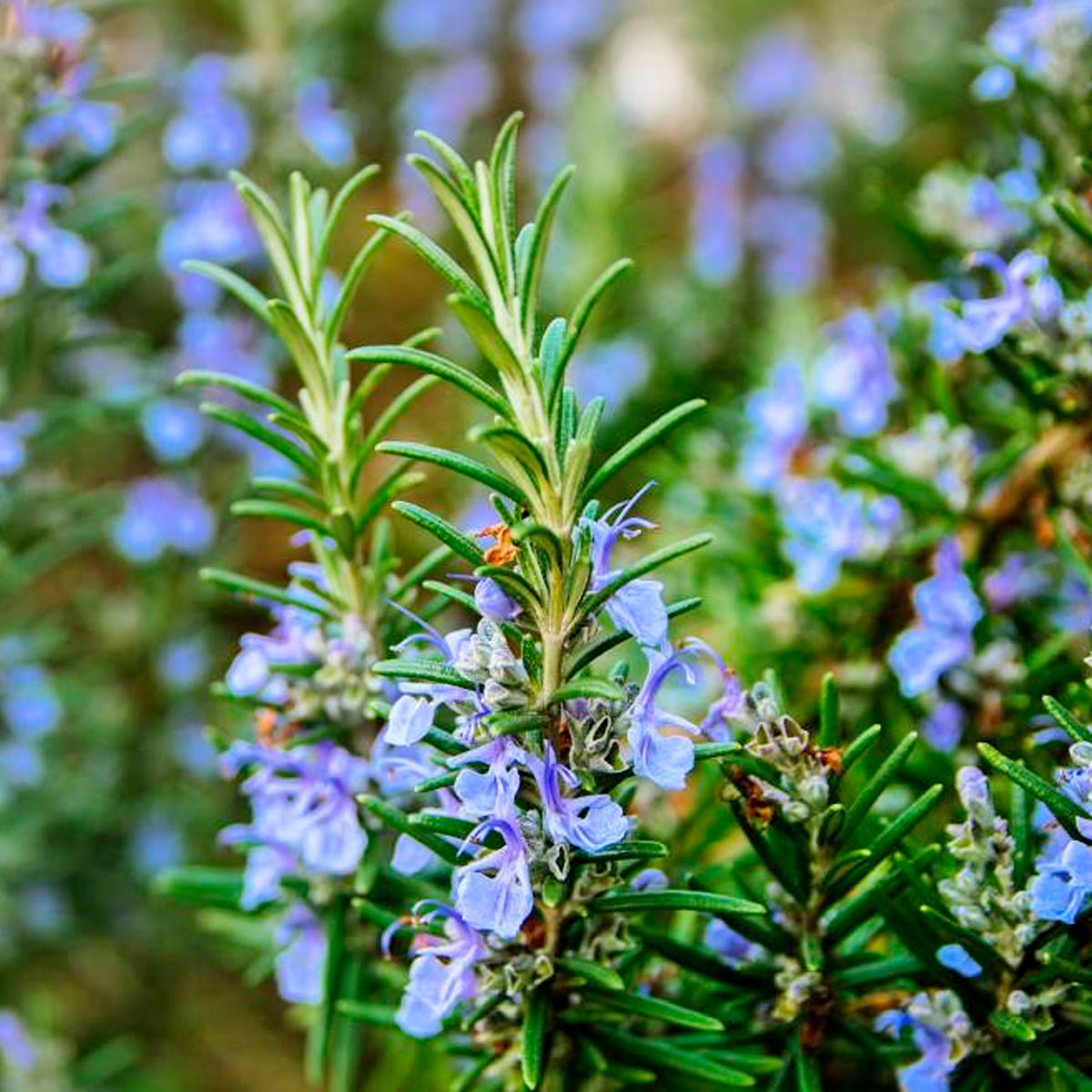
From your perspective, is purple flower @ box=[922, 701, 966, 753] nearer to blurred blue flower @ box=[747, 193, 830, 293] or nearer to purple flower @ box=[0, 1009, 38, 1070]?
purple flower @ box=[0, 1009, 38, 1070]

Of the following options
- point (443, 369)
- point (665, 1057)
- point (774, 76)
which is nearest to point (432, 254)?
point (443, 369)

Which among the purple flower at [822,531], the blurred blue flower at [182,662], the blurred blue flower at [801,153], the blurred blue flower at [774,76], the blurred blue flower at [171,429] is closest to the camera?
the purple flower at [822,531]

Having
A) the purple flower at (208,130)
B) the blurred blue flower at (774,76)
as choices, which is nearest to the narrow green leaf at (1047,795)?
the purple flower at (208,130)

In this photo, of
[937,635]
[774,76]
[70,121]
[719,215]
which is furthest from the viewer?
[774,76]

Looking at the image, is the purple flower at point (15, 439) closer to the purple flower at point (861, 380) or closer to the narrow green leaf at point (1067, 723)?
the purple flower at point (861, 380)

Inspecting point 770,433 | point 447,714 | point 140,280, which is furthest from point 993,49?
point 140,280

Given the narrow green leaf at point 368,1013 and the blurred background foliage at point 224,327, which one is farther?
the blurred background foliage at point 224,327

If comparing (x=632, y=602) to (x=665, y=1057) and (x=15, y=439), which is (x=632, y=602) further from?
(x=15, y=439)

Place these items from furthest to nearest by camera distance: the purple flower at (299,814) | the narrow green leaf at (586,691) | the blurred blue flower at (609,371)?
the blurred blue flower at (609,371) → the purple flower at (299,814) → the narrow green leaf at (586,691)
